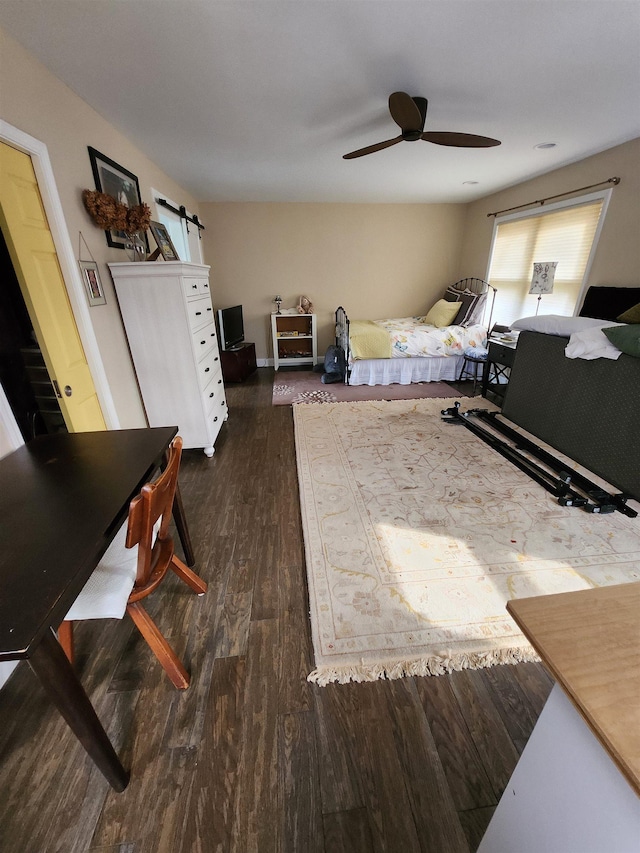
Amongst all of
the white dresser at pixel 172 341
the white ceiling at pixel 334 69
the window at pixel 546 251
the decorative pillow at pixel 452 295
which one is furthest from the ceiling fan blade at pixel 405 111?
the decorative pillow at pixel 452 295

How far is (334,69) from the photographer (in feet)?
5.93

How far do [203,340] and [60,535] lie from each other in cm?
211

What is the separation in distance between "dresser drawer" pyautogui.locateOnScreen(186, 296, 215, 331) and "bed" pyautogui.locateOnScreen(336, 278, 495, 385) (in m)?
1.92

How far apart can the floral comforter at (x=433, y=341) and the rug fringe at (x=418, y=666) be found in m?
3.63

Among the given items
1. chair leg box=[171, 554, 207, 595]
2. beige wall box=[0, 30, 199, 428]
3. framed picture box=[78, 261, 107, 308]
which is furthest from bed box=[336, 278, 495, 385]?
chair leg box=[171, 554, 207, 595]

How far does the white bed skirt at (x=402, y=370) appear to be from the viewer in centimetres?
448

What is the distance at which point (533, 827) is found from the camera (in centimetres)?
61

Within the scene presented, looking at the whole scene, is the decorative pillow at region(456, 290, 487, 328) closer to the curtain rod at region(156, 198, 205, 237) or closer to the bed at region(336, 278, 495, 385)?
the bed at region(336, 278, 495, 385)

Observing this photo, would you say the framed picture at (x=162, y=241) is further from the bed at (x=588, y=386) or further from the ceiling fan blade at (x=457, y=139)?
the bed at (x=588, y=386)

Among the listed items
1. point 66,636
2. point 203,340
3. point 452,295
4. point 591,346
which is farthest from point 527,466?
point 452,295

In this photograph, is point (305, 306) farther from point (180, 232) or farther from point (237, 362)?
point (180, 232)

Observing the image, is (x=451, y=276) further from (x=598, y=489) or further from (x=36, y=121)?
(x=36, y=121)

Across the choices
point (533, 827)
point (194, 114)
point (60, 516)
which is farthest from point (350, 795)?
point (194, 114)

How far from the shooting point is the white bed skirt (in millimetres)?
4480
